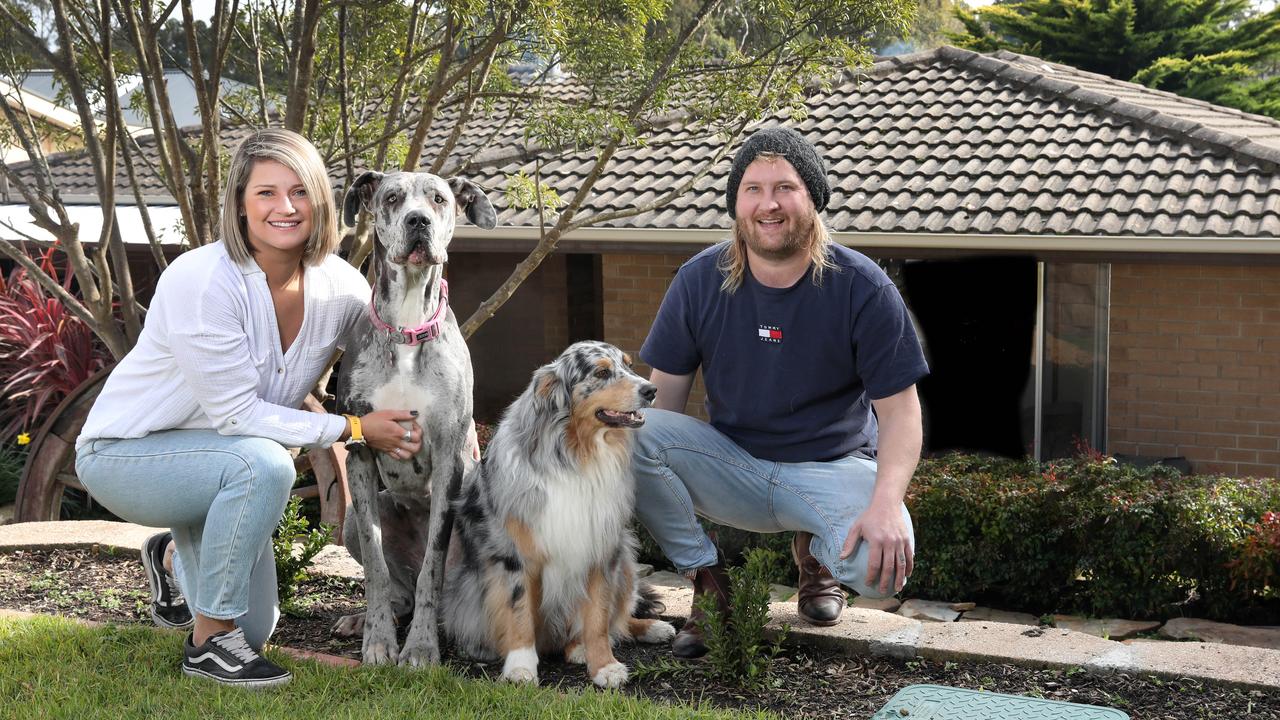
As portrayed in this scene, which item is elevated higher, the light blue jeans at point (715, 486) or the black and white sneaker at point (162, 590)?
the light blue jeans at point (715, 486)

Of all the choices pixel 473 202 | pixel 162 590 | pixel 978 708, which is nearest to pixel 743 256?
pixel 473 202

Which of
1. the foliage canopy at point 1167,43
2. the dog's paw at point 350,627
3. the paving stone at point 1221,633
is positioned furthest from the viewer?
the foliage canopy at point 1167,43

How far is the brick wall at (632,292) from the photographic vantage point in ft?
39.5

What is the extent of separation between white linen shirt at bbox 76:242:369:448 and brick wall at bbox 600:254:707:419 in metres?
7.89

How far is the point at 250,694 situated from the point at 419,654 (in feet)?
2.00

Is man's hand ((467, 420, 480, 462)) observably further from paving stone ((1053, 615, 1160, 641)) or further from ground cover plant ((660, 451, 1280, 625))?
paving stone ((1053, 615, 1160, 641))

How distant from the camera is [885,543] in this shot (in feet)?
12.8

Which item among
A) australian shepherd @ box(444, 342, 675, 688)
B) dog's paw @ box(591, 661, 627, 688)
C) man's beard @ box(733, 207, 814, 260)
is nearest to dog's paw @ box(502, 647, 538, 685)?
australian shepherd @ box(444, 342, 675, 688)

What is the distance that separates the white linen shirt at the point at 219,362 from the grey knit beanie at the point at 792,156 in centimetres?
161

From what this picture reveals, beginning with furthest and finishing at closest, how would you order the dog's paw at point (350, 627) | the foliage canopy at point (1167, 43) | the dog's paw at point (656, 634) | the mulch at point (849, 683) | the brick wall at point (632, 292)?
the foliage canopy at point (1167, 43)
the brick wall at point (632, 292)
the dog's paw at point (350, 627)
the dog's paw at point (656, 634)
the mulch at point (849, 683)

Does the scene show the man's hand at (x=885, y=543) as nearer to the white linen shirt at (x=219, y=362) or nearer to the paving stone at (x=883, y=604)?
the white linen shirt at (x=219, y=362)

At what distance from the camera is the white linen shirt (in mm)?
3904

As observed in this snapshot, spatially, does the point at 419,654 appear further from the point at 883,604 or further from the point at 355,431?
the point at 883,604

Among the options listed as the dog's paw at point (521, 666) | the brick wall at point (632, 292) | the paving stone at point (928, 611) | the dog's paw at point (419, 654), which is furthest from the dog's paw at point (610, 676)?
the brick wall at point (632, 292)
